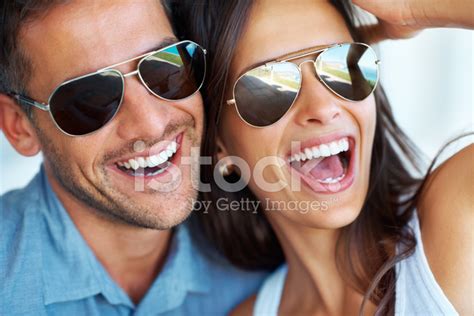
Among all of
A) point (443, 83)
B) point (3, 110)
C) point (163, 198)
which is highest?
point (3, 110)

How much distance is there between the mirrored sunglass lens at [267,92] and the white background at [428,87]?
2202 mm

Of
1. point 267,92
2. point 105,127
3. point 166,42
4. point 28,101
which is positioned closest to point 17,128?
point 28,101

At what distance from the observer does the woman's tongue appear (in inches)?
84.3

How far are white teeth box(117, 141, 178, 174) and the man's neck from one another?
0.29 metres

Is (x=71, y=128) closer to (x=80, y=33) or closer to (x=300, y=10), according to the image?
(x=80, y=33)

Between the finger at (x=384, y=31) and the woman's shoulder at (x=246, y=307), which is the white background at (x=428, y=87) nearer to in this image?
the finger at (x=384, y=31)

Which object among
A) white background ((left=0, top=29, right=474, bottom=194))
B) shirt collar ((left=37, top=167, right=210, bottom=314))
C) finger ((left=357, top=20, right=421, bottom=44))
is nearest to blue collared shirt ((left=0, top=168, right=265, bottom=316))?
shirt collar ((left=37, top=167, right=210, bottom=314))

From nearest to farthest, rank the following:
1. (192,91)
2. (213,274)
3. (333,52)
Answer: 1. (333,52)
2. (192,91)
3. (213,274)

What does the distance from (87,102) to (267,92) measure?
590mm

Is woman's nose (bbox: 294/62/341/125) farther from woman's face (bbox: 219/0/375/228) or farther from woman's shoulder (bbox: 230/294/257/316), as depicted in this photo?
woman's shoulder (bbox: 230/294/257/316)

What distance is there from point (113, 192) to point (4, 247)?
1.52 ft

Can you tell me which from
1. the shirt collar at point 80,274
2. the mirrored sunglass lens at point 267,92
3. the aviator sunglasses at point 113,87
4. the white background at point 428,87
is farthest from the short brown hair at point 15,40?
the white background at point 428,87

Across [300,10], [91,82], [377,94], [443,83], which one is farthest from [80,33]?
[443,83]

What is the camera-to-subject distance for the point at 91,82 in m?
1.95
